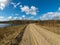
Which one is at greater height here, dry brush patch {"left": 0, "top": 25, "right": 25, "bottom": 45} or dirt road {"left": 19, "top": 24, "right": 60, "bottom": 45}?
dirt road {"left": 19, "top": 24, "right": 60, "bottom": 45}

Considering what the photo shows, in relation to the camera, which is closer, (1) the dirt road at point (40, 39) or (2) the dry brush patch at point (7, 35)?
(1) the dirt road at point (40, 39)

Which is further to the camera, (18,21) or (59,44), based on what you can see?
(18,21)

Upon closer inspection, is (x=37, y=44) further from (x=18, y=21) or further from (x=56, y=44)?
(x=18, y=21)

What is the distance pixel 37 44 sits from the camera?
437 inches

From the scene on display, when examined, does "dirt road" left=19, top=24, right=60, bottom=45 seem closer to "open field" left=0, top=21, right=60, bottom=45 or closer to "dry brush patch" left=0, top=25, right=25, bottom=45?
"open field" left=0, top=21, right=60, bottom=45

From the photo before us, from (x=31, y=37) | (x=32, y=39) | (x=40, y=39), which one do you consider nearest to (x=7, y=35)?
(x=31, y=37)

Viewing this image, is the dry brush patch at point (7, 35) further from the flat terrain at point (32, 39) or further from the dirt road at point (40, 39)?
the dirt road at point (40, 39)

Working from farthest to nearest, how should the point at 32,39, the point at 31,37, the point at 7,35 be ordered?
the point at 7,35 < the point at 31,37 < the point at 32,39

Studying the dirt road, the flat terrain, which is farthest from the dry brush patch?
the dirt road

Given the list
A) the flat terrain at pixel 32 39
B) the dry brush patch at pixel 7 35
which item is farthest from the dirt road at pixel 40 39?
the dry brush patch at pixel 7 35

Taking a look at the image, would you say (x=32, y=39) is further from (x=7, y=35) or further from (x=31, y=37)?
(x=7, y=35)

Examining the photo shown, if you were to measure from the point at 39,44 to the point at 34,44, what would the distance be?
45 cm

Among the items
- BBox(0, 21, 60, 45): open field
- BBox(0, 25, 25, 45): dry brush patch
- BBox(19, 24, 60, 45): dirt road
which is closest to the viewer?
BBox(19, 24, 60, 45): dirt road

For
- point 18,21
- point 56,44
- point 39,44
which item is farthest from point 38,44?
point 18,21
